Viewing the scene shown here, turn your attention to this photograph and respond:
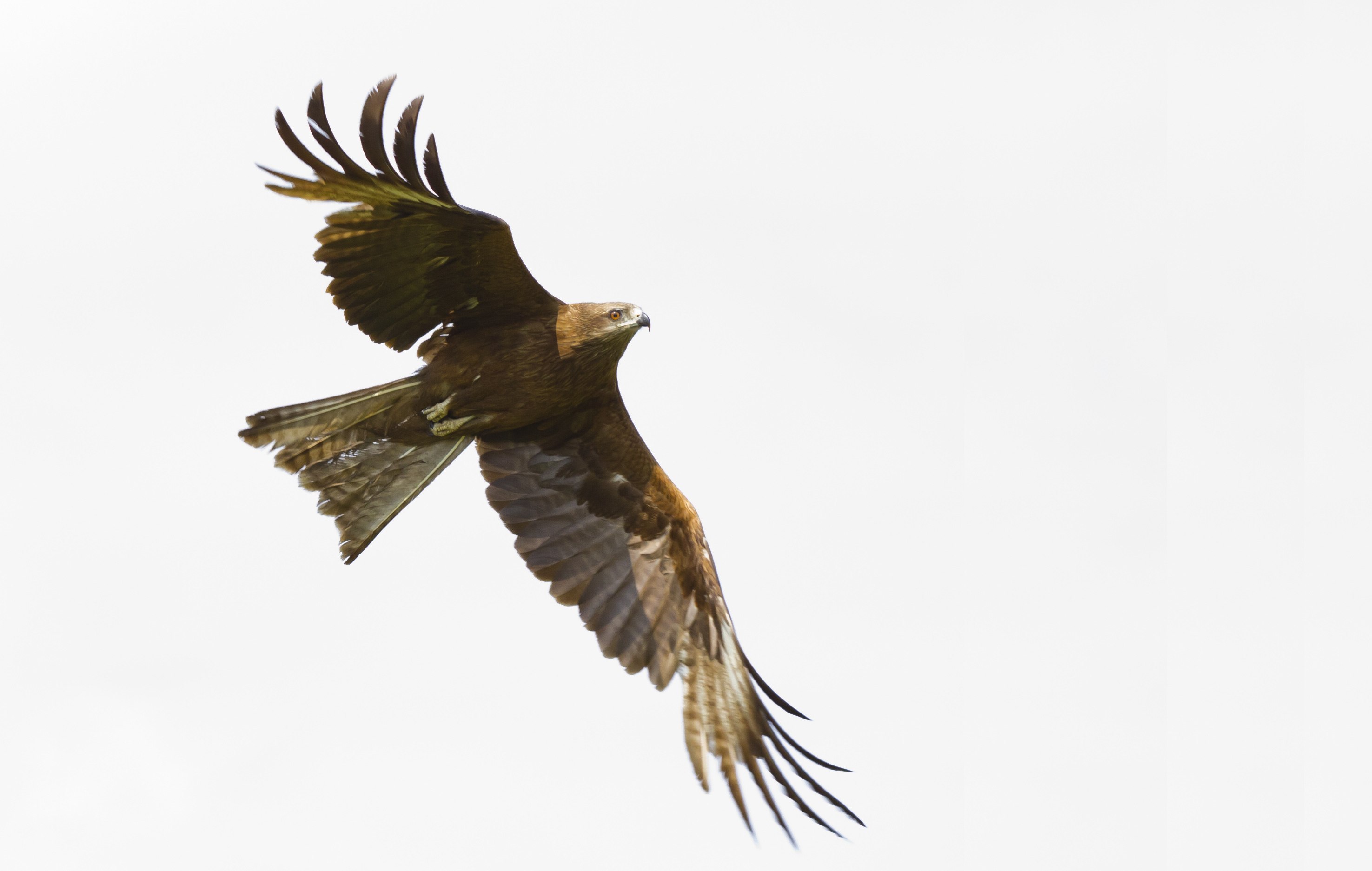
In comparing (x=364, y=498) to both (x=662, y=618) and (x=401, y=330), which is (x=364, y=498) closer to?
(x=401, y=330)

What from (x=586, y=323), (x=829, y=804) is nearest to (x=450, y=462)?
(x=586, y=323)

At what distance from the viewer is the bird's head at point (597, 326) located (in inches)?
448

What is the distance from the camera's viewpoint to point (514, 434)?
1246 cm

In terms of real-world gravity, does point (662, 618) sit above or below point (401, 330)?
below

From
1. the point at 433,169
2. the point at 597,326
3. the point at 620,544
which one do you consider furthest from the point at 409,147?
the point at 620,544

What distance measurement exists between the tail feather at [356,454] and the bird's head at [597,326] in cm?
108

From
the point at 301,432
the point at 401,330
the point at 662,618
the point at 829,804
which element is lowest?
the point at 829,804

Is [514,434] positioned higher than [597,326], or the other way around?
[597,326]

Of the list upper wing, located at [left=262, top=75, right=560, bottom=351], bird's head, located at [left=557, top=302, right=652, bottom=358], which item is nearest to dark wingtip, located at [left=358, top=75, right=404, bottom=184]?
Result: upper wing, located at [left=262, top=75, right=560, bottom=351]

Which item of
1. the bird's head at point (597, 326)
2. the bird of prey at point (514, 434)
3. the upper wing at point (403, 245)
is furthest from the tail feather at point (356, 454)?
the bird's head at point (597, 326)

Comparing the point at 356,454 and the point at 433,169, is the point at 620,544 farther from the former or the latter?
the point at 433,169

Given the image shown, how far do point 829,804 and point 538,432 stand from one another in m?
3.44

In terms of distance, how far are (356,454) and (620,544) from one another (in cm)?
211

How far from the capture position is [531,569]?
40.5 feet
